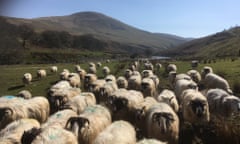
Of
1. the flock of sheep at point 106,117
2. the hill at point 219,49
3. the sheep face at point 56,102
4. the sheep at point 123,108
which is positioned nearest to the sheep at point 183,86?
the flock of sheep at point 106,117

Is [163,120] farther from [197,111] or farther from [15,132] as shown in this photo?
[15,132]

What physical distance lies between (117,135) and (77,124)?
163cm

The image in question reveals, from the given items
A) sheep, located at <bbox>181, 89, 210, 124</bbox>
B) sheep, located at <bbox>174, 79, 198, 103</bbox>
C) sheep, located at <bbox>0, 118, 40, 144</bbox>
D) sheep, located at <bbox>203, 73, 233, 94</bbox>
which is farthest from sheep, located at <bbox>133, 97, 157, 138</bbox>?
sheep, located at <bbox>203, 73, 233, 94</bbox>

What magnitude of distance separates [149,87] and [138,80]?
3231mm

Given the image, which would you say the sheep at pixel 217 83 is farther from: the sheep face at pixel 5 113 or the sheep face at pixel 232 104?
the sheep face at pixel 5 113

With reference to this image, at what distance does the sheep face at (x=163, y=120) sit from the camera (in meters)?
8.81

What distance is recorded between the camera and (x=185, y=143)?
1009 cm

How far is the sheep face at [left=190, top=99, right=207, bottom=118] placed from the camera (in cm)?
1104

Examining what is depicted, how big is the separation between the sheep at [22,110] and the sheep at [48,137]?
363 centimetres

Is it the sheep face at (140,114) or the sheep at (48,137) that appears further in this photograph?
the sheep face at (140,114)

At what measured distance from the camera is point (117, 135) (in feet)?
24.4

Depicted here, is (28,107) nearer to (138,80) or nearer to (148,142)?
(148,142)

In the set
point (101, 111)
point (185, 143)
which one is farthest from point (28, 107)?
point (185, 143)

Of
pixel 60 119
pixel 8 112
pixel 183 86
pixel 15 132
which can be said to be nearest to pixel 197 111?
pixel 60 119
